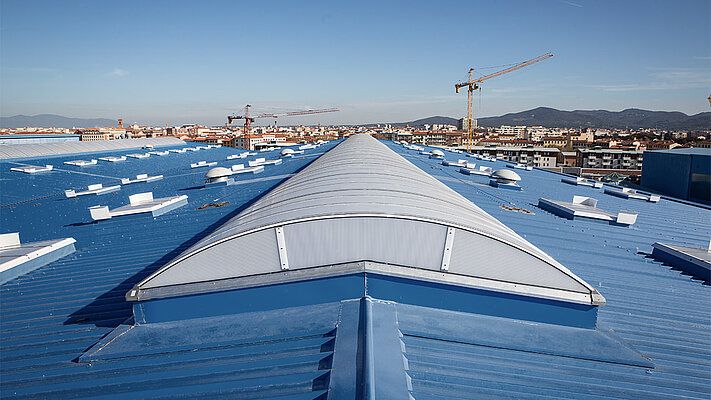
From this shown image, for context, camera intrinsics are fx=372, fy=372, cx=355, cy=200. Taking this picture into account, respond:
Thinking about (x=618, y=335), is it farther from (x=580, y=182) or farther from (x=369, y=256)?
(x=580, y=182)

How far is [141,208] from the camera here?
9.80 meters

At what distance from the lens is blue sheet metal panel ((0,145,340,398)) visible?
284cm

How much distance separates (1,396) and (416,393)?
11.7 feet

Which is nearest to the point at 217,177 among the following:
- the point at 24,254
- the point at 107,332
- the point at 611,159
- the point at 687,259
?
the point at 24,254

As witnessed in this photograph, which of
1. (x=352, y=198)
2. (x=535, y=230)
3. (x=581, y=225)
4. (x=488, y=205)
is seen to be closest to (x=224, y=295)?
(x=352, y=198)

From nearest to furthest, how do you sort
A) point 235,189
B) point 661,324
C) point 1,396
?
point 1,396 < point 661,324 < point 235,189

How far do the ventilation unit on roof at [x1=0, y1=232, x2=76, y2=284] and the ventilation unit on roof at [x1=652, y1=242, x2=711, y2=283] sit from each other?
1109 cm

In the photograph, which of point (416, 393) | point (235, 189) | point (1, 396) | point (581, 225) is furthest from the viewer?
point (235, 189)

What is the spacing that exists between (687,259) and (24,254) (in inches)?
445

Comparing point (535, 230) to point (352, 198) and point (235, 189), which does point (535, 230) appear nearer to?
point (352, 198)

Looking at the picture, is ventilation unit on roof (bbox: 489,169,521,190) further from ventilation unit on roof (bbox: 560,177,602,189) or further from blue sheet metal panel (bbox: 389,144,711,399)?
ventilation unit on roof (bbox: 560,177,602,189)

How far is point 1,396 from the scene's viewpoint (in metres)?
3.22

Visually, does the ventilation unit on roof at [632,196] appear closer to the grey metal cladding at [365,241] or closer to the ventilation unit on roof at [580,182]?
the ventilation unit on roof at [580,182]

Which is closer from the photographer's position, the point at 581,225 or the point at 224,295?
the point at 224,295
